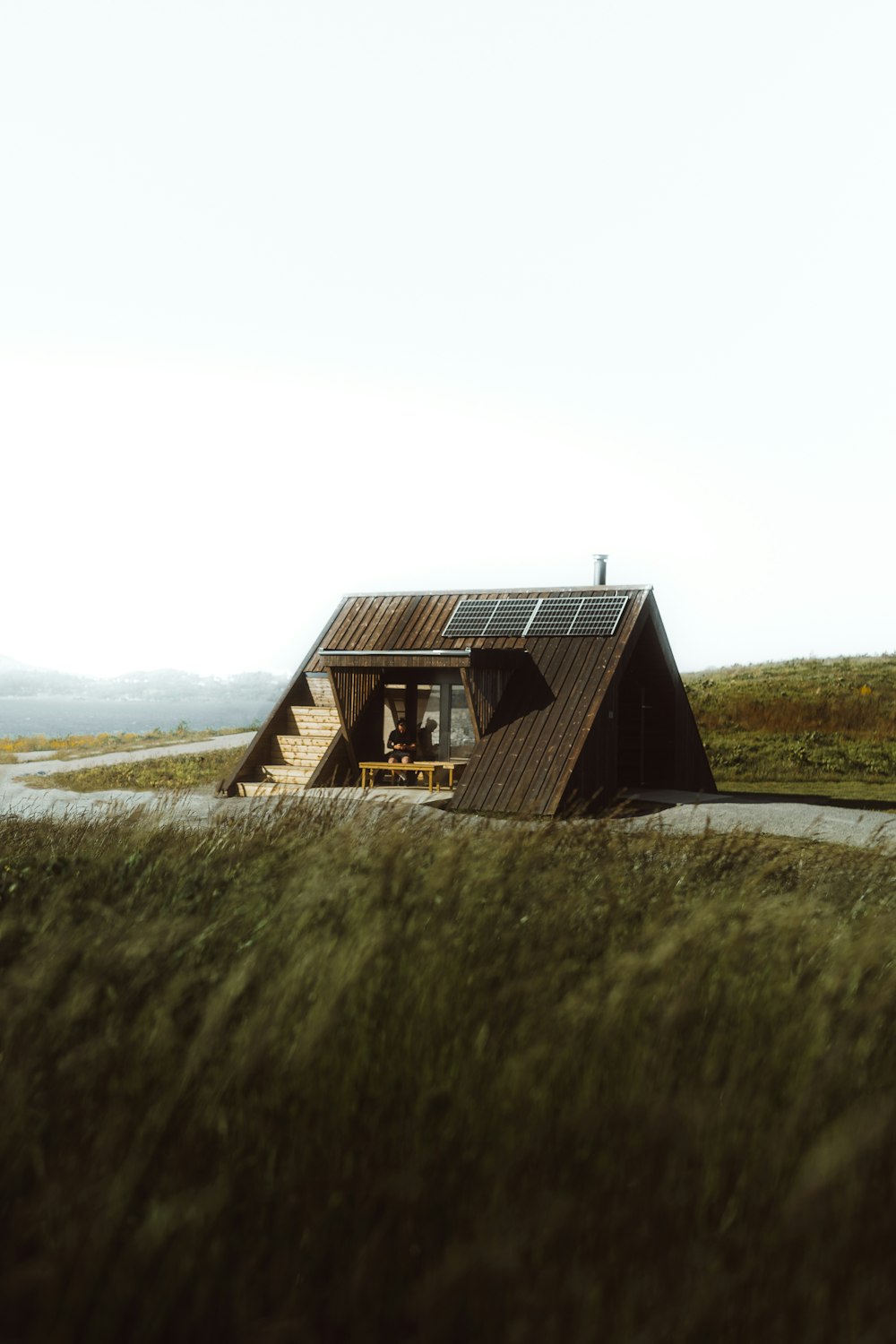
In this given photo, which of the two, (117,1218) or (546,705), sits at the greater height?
(546,705)

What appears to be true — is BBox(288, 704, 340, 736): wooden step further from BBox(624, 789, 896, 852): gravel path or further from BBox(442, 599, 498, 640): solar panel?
BBox(624, 789, 896, 852): gravel path

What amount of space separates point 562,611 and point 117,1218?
1654 cm

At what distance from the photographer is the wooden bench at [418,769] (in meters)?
18.6

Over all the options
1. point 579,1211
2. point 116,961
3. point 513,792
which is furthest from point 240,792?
point 579,1211

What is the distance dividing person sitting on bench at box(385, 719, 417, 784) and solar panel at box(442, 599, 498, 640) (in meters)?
1.82

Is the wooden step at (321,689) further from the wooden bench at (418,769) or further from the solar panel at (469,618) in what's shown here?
the solar panel at (469,618)

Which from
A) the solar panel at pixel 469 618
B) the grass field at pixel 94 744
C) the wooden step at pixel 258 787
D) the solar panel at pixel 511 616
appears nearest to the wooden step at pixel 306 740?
the wooden step at pixel 258 787

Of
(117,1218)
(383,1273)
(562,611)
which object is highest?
(562,611)

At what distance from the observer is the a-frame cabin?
57.1 feet

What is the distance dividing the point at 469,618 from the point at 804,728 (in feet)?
50.7

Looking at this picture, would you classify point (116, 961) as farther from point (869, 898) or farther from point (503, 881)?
point (869, 898)

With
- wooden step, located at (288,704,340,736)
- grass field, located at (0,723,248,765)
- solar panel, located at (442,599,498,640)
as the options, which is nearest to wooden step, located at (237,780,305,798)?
wooden step, located at (288,704,340,736)

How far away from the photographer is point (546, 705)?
1797 centimetres

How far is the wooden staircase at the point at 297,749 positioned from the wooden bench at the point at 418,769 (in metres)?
0.77
